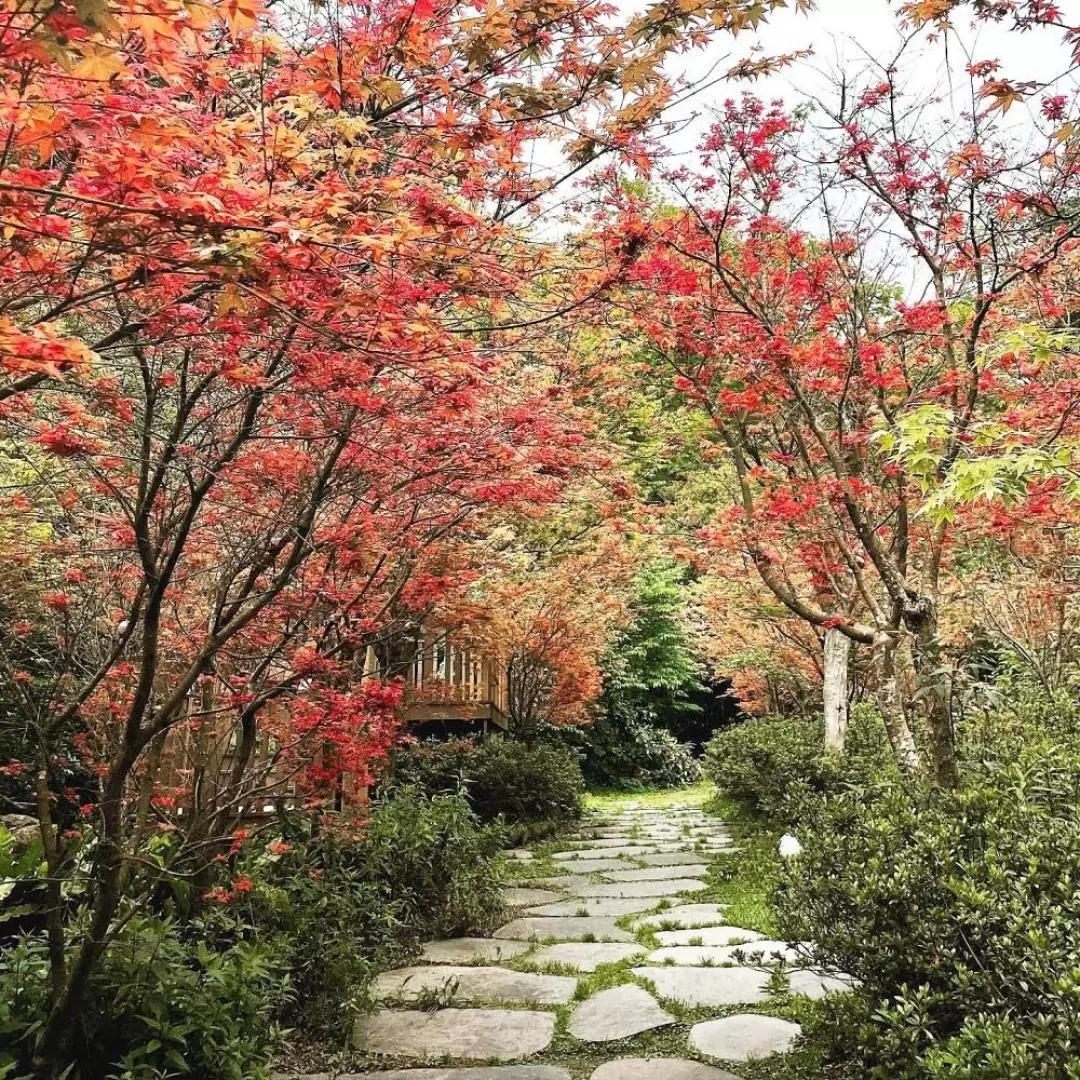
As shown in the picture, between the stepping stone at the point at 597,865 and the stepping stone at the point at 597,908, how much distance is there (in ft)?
4.54

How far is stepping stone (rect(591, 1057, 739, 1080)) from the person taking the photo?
3.43 meters

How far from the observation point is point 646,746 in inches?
764

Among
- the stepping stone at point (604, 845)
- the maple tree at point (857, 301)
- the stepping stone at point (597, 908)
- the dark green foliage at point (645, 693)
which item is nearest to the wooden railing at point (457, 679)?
the stepping stone at point (604, 845)

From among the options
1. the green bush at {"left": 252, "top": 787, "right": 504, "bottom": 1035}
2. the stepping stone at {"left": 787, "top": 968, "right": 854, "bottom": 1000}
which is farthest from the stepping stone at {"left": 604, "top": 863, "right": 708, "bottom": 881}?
the stepping stone at {"left": 787, "top": 968, "right": 854, "bottom": 1000}

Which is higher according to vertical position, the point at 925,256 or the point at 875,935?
the point at 925,256

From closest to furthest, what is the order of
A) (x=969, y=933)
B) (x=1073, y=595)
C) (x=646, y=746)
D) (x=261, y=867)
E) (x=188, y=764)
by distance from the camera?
(x=969, y=933), (x=261, y=867), (x=188, y=764), (x=1073, y=595), (x=646, y=746)

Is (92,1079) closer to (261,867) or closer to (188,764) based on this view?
(261,867)

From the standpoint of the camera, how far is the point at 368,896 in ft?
16.4

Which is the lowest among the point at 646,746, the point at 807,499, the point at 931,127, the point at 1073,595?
the point at 646,746

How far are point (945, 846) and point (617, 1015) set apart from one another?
1882mm

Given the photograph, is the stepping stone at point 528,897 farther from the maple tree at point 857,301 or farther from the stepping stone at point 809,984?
the maple tree at point 857,301

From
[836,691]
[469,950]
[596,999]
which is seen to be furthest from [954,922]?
[836,691]

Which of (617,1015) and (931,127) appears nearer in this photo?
(617,1015)

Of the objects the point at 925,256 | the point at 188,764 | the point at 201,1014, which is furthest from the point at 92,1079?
the point at 925,256
